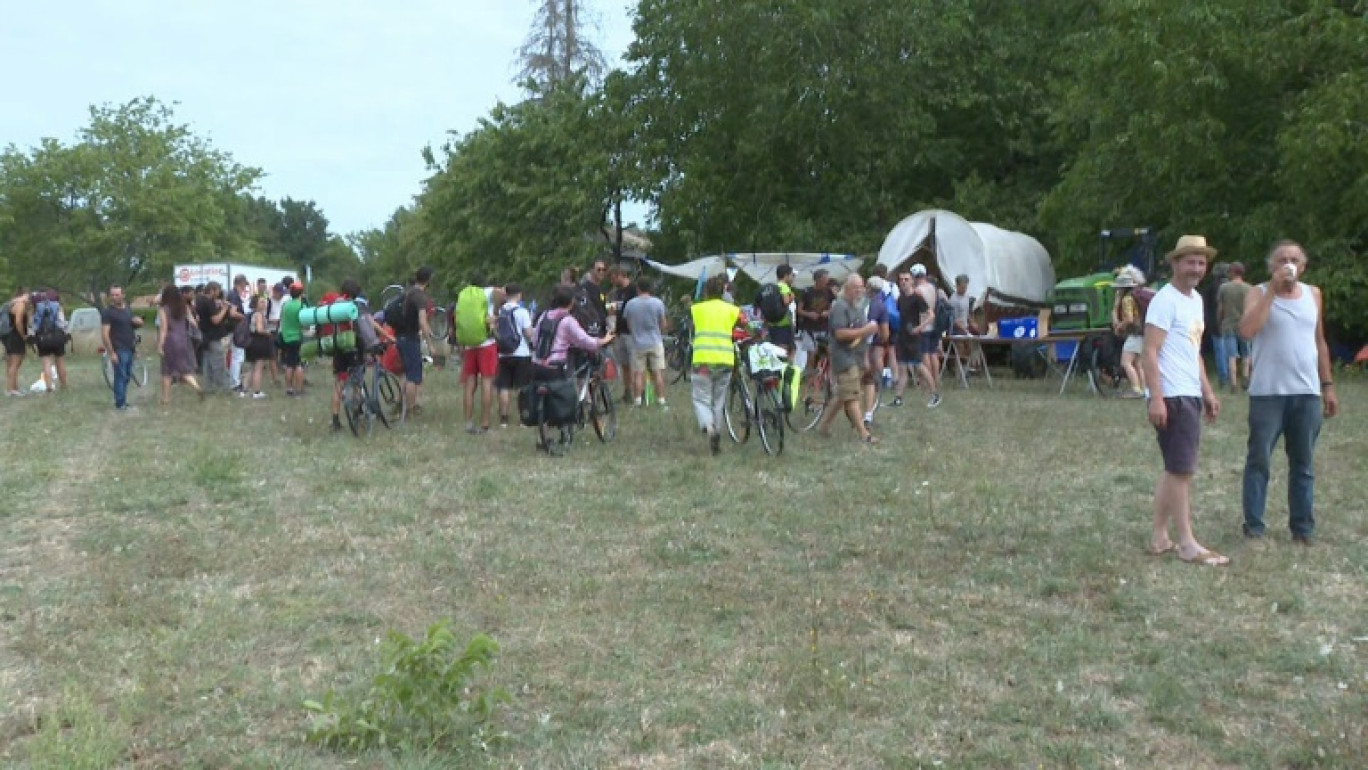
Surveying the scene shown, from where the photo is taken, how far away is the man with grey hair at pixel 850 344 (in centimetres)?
1159

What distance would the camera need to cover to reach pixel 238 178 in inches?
2346

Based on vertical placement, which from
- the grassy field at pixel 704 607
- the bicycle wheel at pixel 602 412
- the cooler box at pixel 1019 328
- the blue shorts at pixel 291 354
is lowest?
the grassy field at pixel 704 607

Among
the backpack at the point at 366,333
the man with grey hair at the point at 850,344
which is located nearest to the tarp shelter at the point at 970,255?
the man with grey hair at the point at 850,344

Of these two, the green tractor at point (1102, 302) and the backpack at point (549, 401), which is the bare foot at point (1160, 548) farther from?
the green tractor at point (1102, 302)

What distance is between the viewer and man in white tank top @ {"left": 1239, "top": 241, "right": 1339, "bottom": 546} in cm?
722

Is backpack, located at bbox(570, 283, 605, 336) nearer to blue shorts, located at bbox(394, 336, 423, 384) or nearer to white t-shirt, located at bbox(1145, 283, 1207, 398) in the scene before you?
blue shorts, located at bbox(394, 336, 423, 384)

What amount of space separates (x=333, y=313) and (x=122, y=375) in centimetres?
564

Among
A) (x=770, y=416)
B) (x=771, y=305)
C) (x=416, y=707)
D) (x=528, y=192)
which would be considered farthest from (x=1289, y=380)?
(x=528, y=192)

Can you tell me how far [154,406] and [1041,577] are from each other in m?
13.5

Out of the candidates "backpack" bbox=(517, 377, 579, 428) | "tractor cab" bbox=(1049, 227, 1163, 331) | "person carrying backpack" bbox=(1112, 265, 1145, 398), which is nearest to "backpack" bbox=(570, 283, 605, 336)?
"backpack" bbox=(517, 377, 579, 428)

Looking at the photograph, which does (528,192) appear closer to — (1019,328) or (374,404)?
(1019,328)

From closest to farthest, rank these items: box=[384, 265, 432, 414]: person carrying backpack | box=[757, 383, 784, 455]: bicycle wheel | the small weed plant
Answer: the small weed plant < box=[757, 383, 784, 455]: bicycle wheel < box=[384, 265, 432, 414]: person carrying backpack

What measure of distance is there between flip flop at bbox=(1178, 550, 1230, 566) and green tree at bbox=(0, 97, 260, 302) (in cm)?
5252

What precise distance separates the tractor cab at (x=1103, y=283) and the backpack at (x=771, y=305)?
21.0 ft
